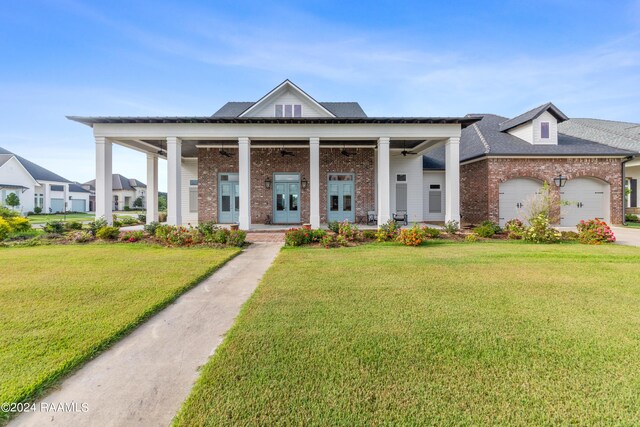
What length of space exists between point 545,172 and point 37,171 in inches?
2117

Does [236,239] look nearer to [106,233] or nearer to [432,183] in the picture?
[106,233]

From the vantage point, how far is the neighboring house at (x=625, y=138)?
1687 cm

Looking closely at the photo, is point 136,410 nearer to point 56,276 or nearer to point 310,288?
point 310,288

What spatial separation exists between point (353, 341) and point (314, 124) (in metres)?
10.9

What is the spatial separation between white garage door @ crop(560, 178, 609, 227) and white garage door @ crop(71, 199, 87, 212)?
188ft

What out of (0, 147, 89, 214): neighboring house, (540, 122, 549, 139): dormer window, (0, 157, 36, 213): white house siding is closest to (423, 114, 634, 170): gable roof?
(540, 122, 549, 139): dormer window

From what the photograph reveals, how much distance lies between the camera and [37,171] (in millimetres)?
35781

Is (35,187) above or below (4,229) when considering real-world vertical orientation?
above

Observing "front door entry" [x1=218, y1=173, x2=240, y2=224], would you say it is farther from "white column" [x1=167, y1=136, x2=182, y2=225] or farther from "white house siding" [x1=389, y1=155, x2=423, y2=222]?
"white house siding" [x1=389, y1=155, x2=423, y2=222]

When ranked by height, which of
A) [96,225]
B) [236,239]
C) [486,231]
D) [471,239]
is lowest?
[471,239]

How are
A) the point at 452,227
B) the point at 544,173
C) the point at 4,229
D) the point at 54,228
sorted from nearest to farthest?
the point at 4,229
the point at 452,227
the point at 54,228
the point at 544,173

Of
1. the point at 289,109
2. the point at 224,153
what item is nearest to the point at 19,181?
the point at 224,153

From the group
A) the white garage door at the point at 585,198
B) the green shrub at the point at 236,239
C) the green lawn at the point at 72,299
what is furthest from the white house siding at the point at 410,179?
the green lawn at the point at 72,299

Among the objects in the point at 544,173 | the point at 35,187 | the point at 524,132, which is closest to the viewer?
the point at 544,173
